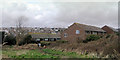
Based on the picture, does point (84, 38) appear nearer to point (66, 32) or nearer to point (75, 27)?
point (75, 27)

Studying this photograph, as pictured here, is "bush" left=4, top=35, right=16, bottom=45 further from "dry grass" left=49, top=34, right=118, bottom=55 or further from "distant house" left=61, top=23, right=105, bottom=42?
"dry grass" left=49, top=34, right=118, bottom=55

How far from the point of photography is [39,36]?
4978 centimetres

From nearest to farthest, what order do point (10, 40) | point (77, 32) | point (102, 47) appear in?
point (102, 47) → point (10, 40) → point (77, 32)

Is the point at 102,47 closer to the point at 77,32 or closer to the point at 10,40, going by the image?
the point at 77,32

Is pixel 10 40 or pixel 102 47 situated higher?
pixel 102 47

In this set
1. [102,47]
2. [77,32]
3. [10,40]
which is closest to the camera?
[102,47]

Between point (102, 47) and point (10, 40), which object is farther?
point (10, 40)

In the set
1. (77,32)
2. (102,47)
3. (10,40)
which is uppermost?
(77,32)

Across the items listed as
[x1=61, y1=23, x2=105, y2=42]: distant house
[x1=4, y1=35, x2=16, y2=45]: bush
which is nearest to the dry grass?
[x1=61, y1=23, x2=105, y2=42]: distant house

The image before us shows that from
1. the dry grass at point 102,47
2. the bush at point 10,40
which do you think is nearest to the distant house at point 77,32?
the dry grass at point 102,47

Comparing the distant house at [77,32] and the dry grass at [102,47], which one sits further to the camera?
the distant house at [77,32]

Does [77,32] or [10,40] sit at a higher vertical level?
[77,32]

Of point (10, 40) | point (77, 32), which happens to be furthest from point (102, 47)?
point (10, 40)

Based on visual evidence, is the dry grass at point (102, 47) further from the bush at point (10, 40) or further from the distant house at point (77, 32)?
the bush at point (10, 40)
